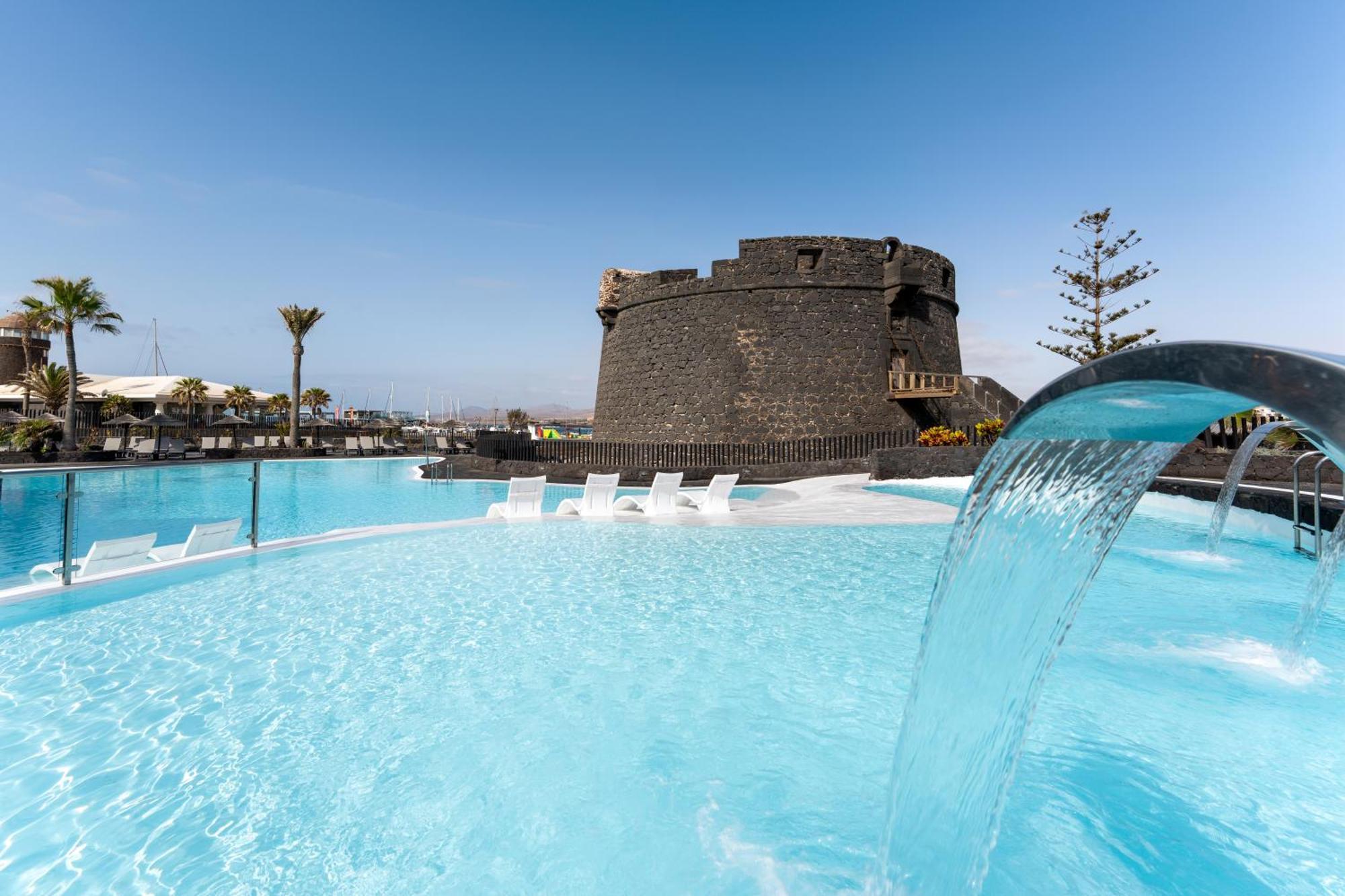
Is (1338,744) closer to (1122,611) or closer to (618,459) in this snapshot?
(1122,611)

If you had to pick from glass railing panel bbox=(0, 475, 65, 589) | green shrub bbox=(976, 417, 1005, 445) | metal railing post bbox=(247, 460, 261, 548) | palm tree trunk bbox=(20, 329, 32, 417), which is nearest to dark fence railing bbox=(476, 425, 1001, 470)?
green shrub bbox=(976, 417, 1005, 445)

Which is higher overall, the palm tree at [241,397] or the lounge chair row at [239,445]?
the palm tree at [241,397]

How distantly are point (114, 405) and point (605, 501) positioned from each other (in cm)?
4228

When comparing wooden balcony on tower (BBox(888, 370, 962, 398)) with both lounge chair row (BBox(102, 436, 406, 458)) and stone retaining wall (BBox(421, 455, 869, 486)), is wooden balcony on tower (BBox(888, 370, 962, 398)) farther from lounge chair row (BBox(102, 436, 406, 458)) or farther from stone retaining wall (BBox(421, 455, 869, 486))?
lounge chair row (BBox(102, 436, 406, 458))

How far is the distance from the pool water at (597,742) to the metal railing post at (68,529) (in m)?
0.29

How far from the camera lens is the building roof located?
37.3 m

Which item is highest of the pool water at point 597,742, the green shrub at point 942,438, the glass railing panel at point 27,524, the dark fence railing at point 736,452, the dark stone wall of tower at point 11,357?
the dark stone wall of tower at point 11,357

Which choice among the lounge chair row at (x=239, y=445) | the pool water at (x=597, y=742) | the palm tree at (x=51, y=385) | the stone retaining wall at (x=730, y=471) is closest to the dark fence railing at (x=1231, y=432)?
the stone retaining wall at (x=730, y=471)

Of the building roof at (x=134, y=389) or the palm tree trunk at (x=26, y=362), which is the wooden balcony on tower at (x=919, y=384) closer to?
the building roof at (x=134, y=389)

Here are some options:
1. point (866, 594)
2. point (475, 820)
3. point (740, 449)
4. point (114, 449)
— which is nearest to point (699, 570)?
point (866, 594)

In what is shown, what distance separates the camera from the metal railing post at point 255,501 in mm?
7922

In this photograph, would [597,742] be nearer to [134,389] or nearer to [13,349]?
[134,389]

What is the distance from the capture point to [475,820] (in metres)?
2.86

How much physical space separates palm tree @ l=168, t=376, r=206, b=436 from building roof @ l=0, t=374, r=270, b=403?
27 cm
